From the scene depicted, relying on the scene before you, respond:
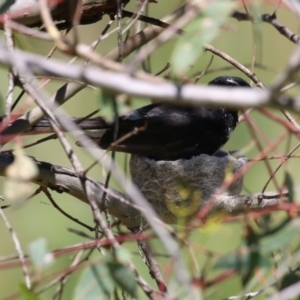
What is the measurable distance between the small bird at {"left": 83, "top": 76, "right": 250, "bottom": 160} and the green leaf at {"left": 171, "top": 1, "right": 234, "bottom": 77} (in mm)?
1632

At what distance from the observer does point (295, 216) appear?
3.43 feet

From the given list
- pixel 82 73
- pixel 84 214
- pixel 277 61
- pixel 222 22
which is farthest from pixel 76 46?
pixel 277 61

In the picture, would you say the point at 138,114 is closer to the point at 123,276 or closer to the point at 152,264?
the point at 152,264

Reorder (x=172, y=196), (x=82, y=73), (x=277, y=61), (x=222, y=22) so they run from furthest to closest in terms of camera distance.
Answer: (x=277, y=61), (x=172, y=196), (x=222, y=22), (x=82, y=73)

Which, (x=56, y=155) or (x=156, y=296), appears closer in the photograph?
(x=156, y=296)

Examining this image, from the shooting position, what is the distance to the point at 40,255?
40.9 inches

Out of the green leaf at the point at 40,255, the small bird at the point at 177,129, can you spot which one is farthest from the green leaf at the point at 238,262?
the small bird at the point at 177,129

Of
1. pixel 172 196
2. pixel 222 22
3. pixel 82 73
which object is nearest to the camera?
pixel 82 73

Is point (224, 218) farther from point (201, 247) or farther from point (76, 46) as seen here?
point (76, 46)

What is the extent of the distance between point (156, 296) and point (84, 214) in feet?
10.8

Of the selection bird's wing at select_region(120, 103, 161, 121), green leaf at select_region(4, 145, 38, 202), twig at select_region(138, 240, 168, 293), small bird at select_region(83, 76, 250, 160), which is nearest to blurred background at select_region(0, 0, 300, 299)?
small bird at select_region(83, 76, 250, 160)

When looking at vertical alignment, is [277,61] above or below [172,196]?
above

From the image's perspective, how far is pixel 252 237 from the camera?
101 centimetres

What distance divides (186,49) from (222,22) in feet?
0.22
